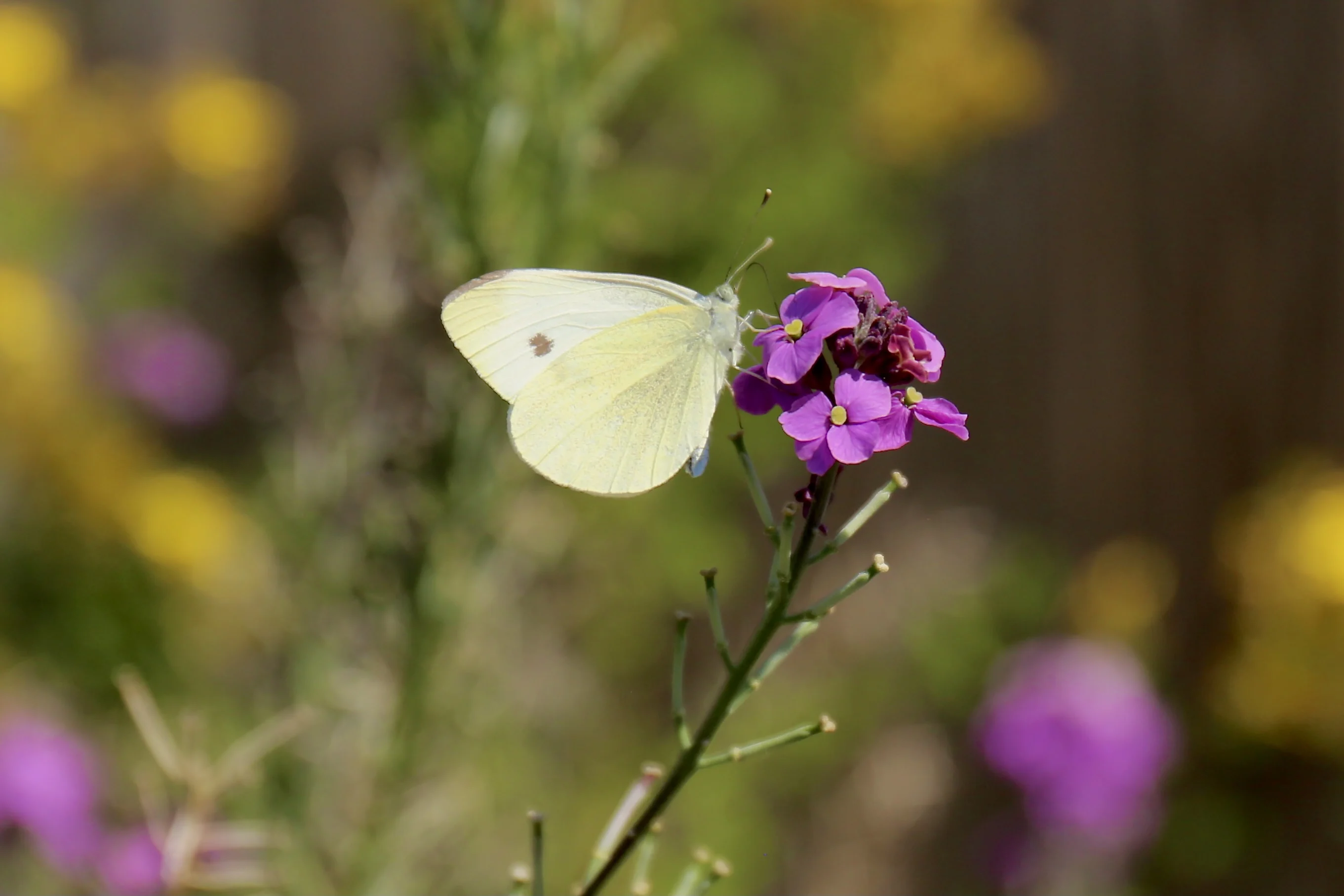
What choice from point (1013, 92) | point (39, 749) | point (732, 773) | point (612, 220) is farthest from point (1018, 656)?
point (39, 749)

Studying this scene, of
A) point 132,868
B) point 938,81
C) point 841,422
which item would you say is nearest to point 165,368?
point 132,868

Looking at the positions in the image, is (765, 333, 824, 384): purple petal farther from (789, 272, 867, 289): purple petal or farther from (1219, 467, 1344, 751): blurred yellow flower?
(1219, 467, 1344, 751): blurred yellow flower

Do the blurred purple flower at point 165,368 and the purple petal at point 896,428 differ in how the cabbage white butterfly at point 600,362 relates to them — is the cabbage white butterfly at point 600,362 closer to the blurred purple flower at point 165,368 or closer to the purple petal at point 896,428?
the purple petal at point 896,428

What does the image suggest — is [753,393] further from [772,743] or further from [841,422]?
[772,743]

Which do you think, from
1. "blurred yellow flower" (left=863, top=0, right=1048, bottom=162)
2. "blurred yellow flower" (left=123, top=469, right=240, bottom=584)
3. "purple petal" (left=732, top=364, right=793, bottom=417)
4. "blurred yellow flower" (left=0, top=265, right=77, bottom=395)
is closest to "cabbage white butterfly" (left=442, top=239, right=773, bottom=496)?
"purple petal" (left=732, top=364, right=793, bottom=417)

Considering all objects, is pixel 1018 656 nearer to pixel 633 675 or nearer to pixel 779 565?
pixel 633 675
